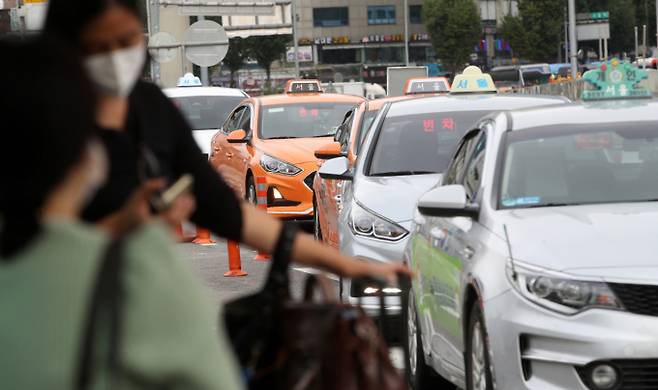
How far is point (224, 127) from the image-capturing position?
22.4 metres

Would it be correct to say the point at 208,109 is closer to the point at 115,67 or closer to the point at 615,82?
the point at 615,82

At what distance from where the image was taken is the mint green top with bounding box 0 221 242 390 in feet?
7.22

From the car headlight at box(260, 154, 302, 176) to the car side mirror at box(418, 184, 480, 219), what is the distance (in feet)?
38.9

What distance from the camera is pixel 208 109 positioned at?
86.8 feet

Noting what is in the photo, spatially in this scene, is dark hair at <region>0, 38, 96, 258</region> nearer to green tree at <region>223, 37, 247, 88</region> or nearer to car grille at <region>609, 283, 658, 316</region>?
car grille at <region>609, 283, 658, 316</region>

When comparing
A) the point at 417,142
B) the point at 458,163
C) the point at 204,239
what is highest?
the point at 458,163

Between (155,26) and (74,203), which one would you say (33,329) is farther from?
(155,26)

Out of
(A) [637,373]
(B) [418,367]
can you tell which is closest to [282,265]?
(A) [637,373]

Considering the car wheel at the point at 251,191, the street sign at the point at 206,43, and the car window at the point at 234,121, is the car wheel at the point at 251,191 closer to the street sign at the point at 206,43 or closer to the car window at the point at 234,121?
the car window at the point at 234,121

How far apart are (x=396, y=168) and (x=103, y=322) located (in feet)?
30.9

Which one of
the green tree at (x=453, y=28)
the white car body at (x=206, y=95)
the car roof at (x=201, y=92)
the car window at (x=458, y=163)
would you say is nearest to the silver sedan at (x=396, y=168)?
the car window at (x=458, y=163)

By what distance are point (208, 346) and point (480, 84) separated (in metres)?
14.5

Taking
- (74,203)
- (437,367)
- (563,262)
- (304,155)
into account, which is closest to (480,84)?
(304,155)

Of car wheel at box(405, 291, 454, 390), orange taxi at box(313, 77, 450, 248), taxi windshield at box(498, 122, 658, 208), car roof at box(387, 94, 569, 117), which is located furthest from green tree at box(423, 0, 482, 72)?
taxi windshield at box(498, 122, 658, 208)
